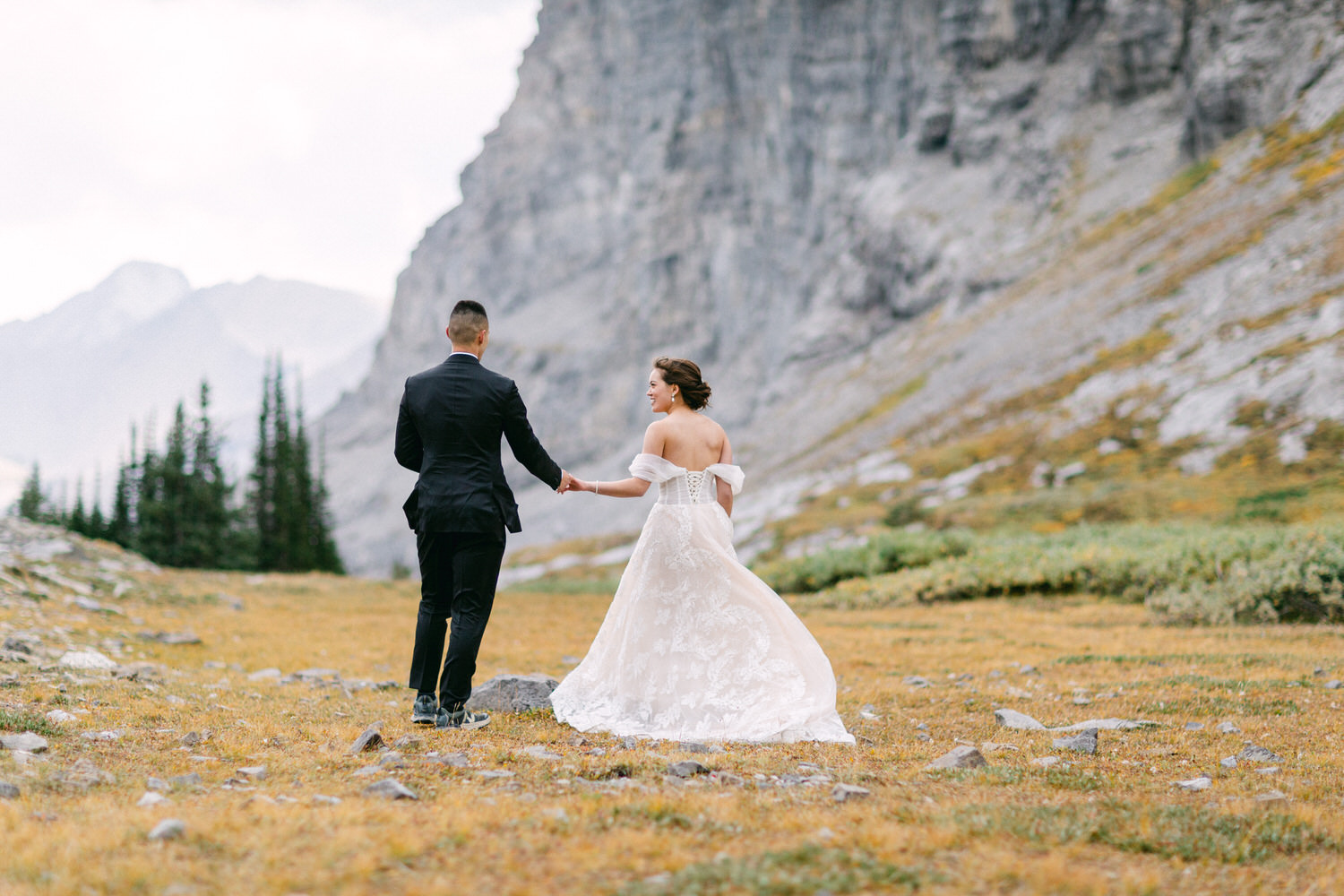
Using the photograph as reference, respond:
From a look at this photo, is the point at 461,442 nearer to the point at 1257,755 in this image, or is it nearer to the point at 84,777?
the point at 84,777

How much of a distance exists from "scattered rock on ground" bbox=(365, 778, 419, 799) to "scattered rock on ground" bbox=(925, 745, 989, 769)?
3.59 meters

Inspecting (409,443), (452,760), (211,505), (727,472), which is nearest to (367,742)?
(452,760)

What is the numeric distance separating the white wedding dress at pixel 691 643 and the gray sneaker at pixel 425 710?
1.14m

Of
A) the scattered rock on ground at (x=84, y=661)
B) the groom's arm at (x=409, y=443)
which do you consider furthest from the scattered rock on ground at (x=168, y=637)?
the groom's arm at (x=409, y=443)

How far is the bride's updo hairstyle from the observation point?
8.73 m

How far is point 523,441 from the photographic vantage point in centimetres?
826

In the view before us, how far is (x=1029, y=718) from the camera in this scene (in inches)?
335

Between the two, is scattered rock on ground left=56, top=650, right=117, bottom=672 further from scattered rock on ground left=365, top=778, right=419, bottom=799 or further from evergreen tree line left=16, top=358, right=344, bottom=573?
evergreen tree line left=16, top=358, right=344, bottom=573

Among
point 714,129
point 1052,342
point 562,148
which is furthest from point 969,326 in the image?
point 562,148

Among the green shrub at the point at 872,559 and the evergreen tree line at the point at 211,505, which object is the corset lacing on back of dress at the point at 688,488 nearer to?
the green shrub at the point at 872,559

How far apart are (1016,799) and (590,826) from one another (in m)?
2.69

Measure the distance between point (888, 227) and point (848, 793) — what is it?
9792 centimetres

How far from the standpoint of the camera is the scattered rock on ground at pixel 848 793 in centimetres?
539

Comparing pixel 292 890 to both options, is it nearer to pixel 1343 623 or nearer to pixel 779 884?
pixel 779 884
